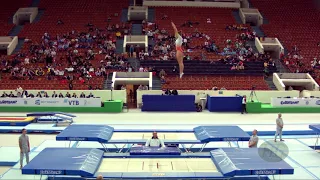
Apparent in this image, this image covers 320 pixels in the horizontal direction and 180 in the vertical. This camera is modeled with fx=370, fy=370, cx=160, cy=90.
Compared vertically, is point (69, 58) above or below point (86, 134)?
above

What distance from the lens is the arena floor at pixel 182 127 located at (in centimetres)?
1184

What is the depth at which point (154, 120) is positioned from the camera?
2194 centimetres

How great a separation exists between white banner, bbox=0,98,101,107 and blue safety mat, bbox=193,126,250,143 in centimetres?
1145

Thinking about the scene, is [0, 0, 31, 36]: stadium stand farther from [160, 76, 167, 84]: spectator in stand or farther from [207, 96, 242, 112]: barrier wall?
[207, 96, 242, 112]: barrier wall

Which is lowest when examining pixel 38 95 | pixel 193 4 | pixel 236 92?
pixel 38 95

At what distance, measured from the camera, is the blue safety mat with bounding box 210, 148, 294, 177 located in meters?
10.2

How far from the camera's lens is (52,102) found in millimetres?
25328

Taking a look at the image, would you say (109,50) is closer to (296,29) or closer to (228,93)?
(228,93)

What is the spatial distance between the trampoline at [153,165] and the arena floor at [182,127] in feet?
0.21

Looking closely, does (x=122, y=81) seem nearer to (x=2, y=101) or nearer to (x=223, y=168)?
(x=2, y=101)

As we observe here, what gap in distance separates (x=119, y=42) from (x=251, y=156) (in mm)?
27007

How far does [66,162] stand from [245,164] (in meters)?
5.20

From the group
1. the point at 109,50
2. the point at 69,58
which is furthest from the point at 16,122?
the point at 109,50

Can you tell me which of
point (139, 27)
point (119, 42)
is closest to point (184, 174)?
point (119, 42)
